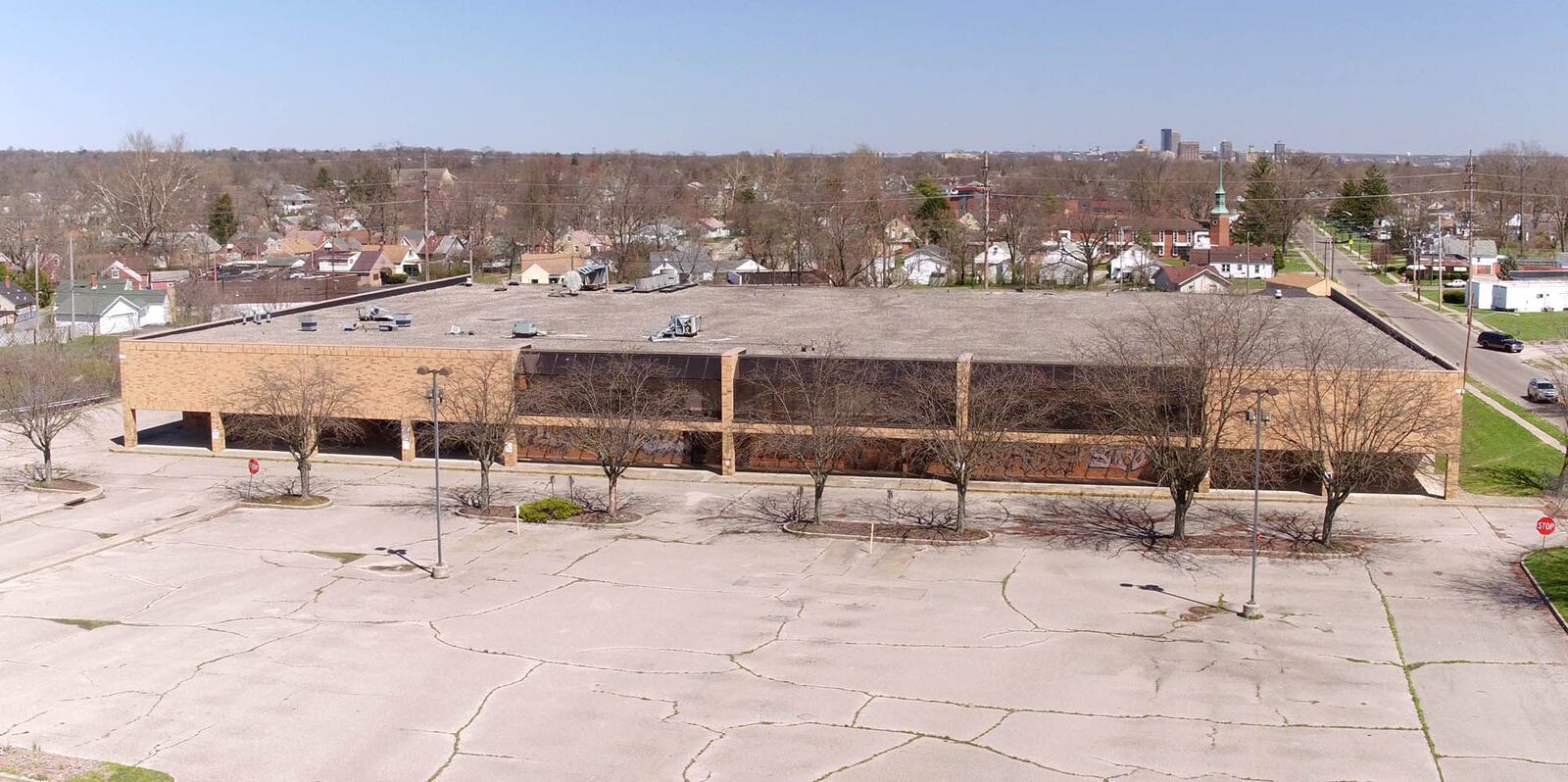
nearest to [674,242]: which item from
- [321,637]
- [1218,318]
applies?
[1218,318]

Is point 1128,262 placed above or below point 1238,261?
below

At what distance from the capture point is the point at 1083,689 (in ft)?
80.3

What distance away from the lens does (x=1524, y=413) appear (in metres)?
50.4

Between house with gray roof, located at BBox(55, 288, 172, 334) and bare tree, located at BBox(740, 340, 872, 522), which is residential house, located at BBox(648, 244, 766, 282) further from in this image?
bare tree, located at BBox(740, 340, 872, 522)

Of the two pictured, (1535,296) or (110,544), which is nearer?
(110,544)

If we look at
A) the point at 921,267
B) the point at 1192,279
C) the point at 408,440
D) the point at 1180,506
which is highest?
the point at 921,267

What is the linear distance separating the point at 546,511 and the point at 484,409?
386 centimetres

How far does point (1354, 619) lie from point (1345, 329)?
22247mm

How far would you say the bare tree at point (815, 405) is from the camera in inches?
1438

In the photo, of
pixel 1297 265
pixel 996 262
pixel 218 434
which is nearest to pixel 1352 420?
pixel 218 434

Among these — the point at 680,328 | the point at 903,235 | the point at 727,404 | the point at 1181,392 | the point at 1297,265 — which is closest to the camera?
the point at 1181,392

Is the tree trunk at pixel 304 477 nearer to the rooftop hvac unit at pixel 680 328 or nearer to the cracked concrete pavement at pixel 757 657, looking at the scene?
the cracked concrete pavement at pixel 757 657

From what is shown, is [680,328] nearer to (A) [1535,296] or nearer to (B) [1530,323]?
(B) [1530,323]

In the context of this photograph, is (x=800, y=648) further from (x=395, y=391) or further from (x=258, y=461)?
(x=258, y=461)
